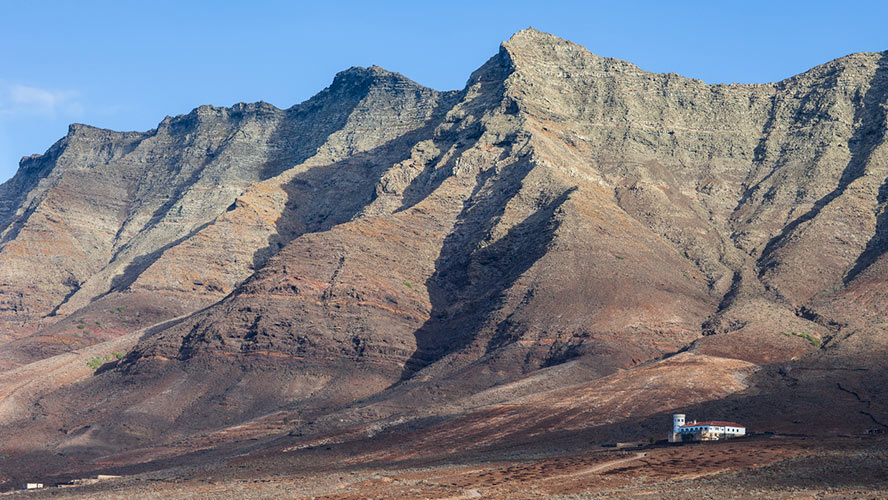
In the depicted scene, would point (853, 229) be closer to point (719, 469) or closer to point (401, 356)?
point (401, 356)

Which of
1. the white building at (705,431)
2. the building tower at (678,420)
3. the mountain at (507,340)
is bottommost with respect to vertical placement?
the white building at (705,431)

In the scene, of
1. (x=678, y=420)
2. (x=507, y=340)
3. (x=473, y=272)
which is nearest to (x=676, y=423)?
(x=678, y=420)

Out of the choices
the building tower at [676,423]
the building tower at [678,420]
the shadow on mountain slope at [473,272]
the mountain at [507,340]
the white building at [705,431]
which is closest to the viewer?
the white building at [705,431]

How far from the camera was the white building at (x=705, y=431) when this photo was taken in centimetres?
11331

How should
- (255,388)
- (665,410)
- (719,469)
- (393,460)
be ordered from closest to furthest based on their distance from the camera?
(719,469)
(393,460)
(665,410)
(255,388)

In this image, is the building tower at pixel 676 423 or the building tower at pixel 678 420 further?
the building tower at pixel 678 420

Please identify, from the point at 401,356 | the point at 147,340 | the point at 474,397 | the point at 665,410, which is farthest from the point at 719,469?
the point at 147,340

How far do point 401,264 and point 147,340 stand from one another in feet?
130

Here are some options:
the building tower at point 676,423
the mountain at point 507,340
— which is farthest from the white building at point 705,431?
the mountain at point 507,340

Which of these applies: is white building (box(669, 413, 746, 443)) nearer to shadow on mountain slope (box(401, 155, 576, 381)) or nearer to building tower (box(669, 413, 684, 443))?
building tower (box(669, 413, 684, 443))

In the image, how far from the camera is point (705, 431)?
372ft

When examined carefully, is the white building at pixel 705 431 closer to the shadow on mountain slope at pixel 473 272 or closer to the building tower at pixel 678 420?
the building tower at pixel 678 420

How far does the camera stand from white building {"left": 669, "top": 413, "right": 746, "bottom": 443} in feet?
372

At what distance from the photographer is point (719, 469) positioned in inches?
3743
